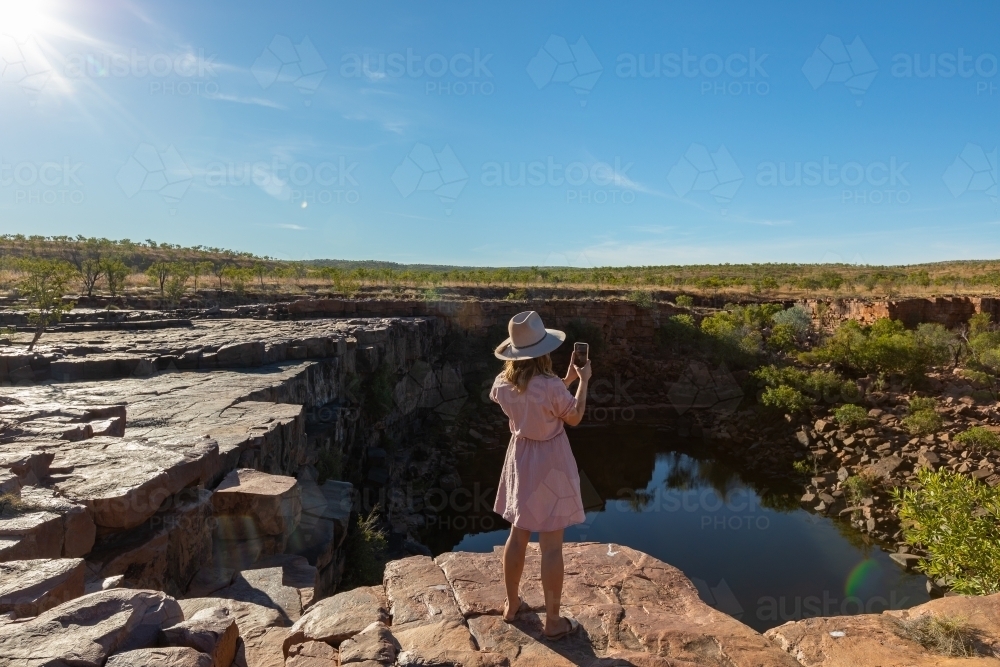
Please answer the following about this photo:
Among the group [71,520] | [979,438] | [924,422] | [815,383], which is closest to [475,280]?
[815,383]

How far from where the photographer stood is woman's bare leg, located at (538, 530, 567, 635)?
2986mm

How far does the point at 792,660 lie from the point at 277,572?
10.7ft

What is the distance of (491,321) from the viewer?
2080 centimetres

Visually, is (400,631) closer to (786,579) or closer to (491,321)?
(786,579)

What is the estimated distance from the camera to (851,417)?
Answer: 15414mm

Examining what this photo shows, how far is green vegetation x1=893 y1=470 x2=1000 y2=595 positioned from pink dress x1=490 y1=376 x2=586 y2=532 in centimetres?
489

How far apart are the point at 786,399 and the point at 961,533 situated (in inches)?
442

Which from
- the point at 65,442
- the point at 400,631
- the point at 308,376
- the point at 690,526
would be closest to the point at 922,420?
the point at 690,526

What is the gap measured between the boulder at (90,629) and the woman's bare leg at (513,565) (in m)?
1.54

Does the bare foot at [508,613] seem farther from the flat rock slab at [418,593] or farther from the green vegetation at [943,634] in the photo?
the green vegetation at [943,634]

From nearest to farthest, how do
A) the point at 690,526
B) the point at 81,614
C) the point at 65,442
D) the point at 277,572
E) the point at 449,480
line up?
the point at 81,614 < the point at 277,572 < the point at 65,442 < the point at 690,526 < the point at 449,480

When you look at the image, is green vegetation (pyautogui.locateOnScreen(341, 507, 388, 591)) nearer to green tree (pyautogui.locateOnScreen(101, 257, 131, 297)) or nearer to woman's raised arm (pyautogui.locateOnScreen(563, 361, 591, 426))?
woman's raised arm (pyautogui.locateOnScreen(563, 361, 591, 426))

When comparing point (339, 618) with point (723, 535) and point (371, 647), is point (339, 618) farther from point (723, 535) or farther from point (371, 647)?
point (723, 535)

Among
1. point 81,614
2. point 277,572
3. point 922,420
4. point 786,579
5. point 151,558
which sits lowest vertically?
point 786,579
